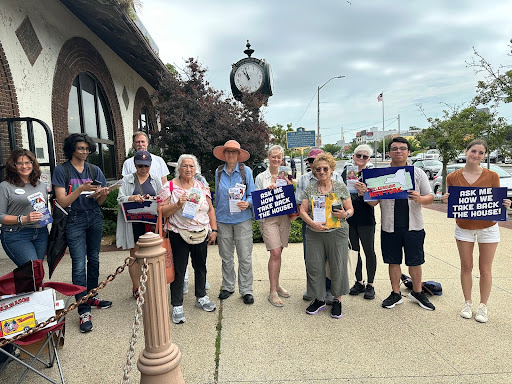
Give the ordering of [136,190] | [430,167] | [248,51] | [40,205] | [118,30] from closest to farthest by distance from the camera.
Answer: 1. [40,205]
2. [136,190]
3. [118,30]
4. [248,51]
5. [430,167]

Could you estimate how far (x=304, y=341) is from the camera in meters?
3.06

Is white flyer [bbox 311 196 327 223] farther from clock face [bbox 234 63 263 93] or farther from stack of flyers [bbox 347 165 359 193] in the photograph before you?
clock face [bbox 234 63 263 93]

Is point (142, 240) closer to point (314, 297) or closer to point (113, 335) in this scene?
point (113, 335)

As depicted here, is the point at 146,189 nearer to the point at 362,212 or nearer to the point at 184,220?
the point at 184,220

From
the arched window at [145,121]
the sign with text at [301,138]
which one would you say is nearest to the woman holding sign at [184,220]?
the arched window at [145,121]

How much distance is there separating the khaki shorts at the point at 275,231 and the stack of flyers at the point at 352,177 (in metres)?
0.86

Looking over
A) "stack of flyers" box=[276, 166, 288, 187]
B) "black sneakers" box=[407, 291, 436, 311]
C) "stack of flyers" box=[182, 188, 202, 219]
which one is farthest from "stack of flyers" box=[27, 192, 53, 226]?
"black sneakers" box=[407, 291, 436, 311]

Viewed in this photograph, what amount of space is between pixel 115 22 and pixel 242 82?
163 inches

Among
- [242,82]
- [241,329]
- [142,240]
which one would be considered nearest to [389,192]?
[241,329]

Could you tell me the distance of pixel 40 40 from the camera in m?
6.26

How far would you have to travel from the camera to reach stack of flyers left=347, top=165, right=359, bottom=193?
3.95 meters

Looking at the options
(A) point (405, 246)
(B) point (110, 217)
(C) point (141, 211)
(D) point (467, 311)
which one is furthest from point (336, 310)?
(B) point (110, 217)

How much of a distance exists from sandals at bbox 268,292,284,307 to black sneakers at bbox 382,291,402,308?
119 cm

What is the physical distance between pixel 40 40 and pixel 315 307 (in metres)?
6.95
